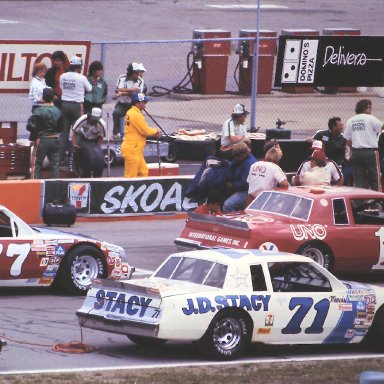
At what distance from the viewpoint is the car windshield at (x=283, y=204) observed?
62.4 ft

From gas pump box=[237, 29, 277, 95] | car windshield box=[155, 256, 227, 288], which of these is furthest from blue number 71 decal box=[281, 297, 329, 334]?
gas pump box=[237, 29, 277, 95]

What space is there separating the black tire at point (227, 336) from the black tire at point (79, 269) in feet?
11.5

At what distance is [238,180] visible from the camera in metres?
20.4

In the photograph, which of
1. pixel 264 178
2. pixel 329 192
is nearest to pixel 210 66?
pixel 264 178

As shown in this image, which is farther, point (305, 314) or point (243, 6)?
point (243, 6)

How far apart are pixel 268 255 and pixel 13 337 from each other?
2757 millimetres

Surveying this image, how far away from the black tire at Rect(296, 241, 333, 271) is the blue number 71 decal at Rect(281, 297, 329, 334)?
3469 millimetres

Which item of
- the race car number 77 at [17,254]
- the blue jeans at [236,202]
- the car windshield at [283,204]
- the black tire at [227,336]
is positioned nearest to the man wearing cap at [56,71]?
the blue jeans at [236,202]

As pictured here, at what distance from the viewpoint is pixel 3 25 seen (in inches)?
1656

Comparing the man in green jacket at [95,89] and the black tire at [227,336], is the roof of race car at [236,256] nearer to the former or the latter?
the black tire at [227,336]

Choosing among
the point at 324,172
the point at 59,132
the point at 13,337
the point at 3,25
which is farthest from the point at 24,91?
the point at 3,25

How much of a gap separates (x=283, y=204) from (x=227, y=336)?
15.7 feet

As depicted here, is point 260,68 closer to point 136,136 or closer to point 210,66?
point 210,66

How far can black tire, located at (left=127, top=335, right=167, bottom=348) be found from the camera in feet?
49.3
